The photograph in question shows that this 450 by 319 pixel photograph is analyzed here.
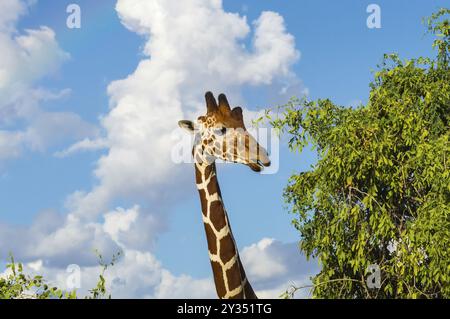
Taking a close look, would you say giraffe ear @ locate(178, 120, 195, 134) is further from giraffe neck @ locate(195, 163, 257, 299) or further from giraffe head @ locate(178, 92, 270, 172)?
giraffe neck @ locate(195, 163, 257, 299)

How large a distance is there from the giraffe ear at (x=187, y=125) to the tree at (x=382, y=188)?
4951 mm

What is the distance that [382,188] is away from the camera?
16078mm

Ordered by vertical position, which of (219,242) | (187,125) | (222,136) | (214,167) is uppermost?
(187,125)

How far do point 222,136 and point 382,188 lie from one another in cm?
720

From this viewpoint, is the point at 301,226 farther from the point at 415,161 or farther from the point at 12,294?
the point at 12,294

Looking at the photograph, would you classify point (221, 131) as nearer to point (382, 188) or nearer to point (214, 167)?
point (214, 167)

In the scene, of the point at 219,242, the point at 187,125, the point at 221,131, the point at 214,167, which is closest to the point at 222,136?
the point at 221,131

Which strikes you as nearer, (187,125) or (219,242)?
(219,242)

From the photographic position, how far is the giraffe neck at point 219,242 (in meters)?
9.91

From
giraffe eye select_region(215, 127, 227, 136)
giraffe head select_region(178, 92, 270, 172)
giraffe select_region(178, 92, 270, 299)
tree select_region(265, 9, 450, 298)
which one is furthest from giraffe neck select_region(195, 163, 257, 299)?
tree select_region(265, 9, 450, 298)

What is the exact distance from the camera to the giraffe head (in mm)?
9742

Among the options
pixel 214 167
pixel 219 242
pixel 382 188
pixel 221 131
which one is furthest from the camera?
pixel 382 188
